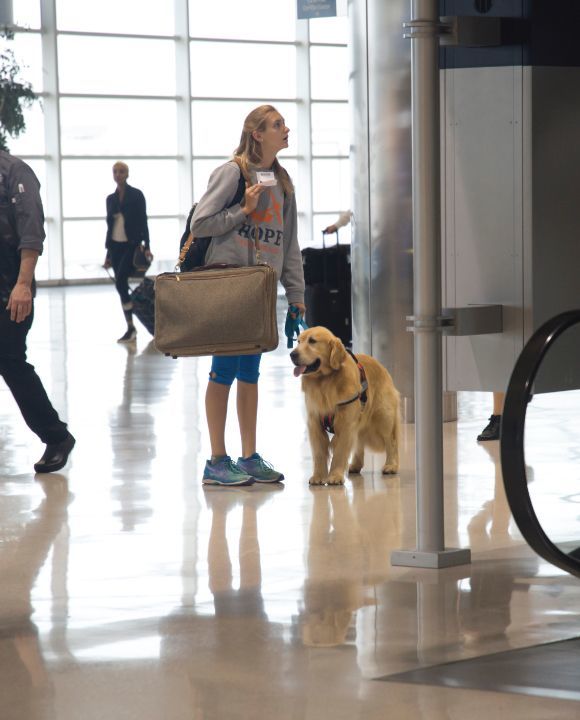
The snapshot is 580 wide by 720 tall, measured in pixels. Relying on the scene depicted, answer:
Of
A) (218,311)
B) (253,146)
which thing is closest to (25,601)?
(218,311)

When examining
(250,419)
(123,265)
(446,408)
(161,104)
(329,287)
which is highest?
(161,104)

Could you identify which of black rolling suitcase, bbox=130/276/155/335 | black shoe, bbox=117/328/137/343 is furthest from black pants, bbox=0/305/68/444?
black shoe, bbox=117/328/137/343

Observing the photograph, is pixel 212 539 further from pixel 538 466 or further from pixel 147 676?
pixel 538 466

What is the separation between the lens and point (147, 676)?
133 inches

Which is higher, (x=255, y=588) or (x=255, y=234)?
(x=255, y=234)

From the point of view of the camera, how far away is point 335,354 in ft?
19.6

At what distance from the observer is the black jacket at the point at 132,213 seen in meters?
14.3

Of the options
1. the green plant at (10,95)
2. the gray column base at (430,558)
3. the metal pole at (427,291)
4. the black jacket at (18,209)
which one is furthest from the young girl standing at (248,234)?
the green plant at (10,95)

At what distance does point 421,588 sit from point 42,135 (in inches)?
884

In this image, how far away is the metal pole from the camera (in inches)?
177

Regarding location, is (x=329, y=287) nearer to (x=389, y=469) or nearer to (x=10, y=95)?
(x=389, y=469)

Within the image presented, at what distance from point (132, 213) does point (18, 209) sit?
815cm

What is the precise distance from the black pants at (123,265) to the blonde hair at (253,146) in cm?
832

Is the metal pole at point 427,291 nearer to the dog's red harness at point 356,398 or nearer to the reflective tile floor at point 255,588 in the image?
the reflective tile floor at point 255,588
